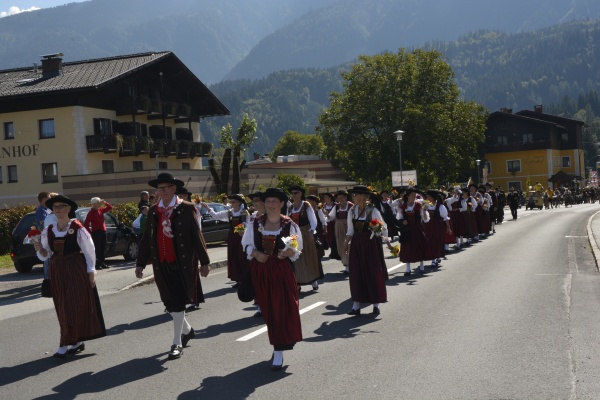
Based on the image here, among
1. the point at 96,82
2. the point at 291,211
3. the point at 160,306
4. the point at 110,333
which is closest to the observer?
the point at 110,333

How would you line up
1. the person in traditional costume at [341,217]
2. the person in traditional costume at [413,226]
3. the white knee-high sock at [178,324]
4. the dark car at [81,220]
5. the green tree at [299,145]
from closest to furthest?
the white knee-high sock at [178,324] → the person in traditional costume at [341,217] → the person in traditional costume at [413,226] → the dark car at [81,220] → the green tree at [299,145]

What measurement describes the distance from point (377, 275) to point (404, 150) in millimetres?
50485

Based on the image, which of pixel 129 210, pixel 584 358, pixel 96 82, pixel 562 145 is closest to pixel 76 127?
pixel 96 82

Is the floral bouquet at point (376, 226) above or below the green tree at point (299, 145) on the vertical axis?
below

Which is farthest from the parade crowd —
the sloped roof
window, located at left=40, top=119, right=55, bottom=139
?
window, located at left=40, top=119, right=55, bottom=139

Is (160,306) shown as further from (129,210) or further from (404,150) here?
(404,150)

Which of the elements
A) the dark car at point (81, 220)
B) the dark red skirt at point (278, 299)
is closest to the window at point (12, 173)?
the dark car at point (81, 220)

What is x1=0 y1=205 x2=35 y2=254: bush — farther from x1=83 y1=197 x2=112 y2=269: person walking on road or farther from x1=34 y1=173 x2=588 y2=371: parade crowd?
x1=34 y1=173 x2=588 y2=371: parade crowd

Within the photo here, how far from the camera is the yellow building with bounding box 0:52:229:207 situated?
43.8 m

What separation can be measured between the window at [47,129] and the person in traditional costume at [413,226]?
32233 millimetres

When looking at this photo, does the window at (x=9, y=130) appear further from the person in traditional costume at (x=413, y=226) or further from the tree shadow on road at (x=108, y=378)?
the tree shadow on road at (x=108, y=378)

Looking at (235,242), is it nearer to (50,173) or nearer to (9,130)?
(50,173)

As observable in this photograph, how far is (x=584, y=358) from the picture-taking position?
326 inches

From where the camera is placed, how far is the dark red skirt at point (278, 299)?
8117mm
